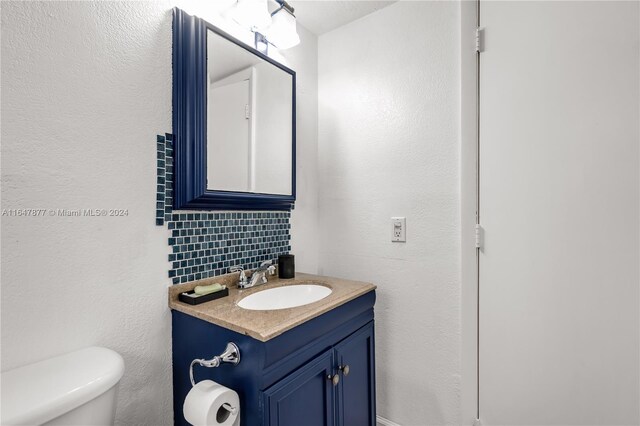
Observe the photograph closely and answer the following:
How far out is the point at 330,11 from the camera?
158 centimetres

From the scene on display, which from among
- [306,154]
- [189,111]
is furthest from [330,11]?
[189,111]

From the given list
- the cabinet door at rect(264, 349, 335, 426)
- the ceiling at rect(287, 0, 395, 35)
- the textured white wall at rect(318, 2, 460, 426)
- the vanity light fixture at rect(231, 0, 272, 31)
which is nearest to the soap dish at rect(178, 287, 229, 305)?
the cabinet door at rect(264, 349, 335, 426)

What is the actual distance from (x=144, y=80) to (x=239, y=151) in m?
0.41

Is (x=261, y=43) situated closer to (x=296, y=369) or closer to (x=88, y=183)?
(x=88, y=183)

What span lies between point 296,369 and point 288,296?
0.43 meters

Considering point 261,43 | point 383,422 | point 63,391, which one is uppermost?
point 261,43

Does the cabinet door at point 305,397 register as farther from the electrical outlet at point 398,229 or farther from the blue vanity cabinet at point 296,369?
the electrical outlet at point 398,229

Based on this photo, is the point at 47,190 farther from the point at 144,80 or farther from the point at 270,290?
the point at 270,290

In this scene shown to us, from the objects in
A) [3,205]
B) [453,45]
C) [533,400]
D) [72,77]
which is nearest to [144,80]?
[72,77]

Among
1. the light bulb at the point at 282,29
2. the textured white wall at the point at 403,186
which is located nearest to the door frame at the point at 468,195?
the textured white wall at the point at 403,186

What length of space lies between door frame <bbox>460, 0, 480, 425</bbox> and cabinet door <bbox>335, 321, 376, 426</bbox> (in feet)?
1.30

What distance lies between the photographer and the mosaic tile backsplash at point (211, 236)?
1.08 metres

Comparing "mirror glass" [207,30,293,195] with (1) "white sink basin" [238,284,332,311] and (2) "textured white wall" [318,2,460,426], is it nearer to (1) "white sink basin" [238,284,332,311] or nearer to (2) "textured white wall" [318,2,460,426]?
(2) "textured white wall" [318,2,460,426]

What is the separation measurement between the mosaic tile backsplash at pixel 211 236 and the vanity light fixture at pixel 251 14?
621mm
